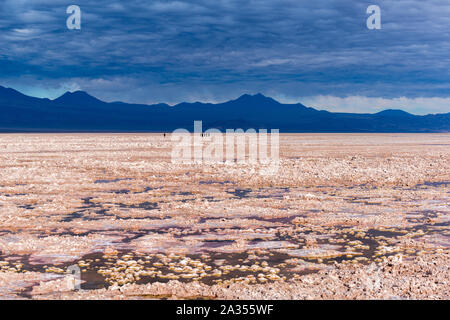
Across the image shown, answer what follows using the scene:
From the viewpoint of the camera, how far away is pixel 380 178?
1952 centimetres

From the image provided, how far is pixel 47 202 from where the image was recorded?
13.8m

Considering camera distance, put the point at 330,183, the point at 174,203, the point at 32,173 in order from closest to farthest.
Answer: the point at 174,203
the point at 330,183
the point at 32,173

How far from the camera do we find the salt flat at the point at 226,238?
6785 millimetres

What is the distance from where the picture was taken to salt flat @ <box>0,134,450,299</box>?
6.79 metres

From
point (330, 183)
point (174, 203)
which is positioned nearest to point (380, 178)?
point (330, 183)

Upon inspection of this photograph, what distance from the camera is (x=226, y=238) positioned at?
9.72 m
